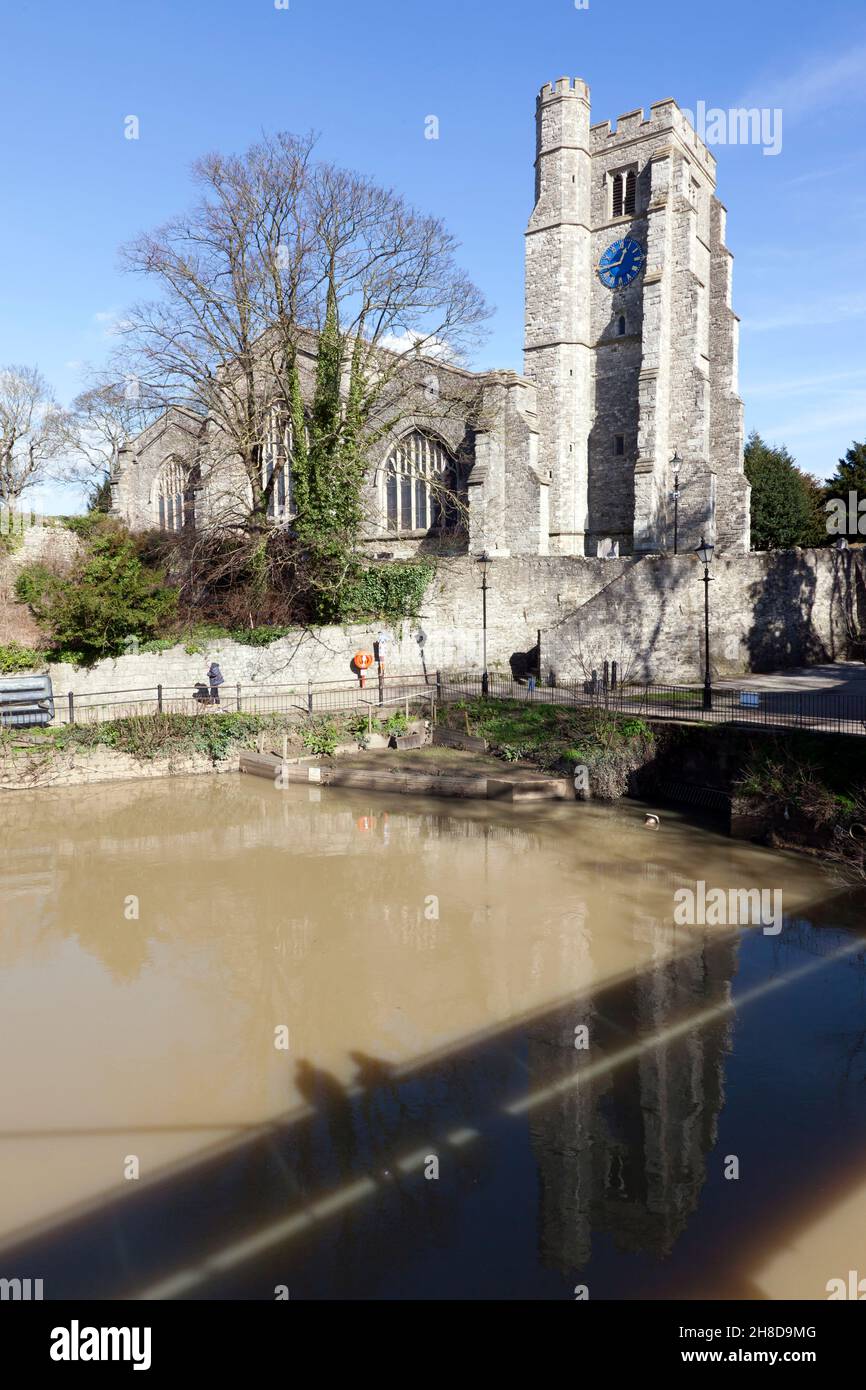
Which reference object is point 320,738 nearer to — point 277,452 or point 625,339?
point 277,452

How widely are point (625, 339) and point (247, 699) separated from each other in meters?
21.2

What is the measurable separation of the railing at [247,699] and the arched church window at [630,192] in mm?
22148

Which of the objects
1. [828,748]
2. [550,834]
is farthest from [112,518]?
[828,748]

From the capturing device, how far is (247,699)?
2208 centimetres

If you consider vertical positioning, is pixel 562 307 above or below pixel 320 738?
above

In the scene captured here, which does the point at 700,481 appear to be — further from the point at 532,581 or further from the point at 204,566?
the point at 204,566

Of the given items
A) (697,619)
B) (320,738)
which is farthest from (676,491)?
(320,738)

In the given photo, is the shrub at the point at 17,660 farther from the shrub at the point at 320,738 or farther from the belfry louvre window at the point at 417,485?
the belfry louvre window at the point at 417,485

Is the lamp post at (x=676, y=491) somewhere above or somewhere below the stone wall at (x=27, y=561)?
above

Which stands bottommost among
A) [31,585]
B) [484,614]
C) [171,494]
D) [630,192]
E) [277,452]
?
[484,614]

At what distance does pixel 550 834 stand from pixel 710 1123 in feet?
27.0

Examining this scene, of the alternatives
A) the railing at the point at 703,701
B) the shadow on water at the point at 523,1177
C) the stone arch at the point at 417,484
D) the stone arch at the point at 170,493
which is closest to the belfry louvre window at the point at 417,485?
the stone arch at the point at 417,484

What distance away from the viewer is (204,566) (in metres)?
25.7

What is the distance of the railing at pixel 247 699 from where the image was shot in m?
20.7
